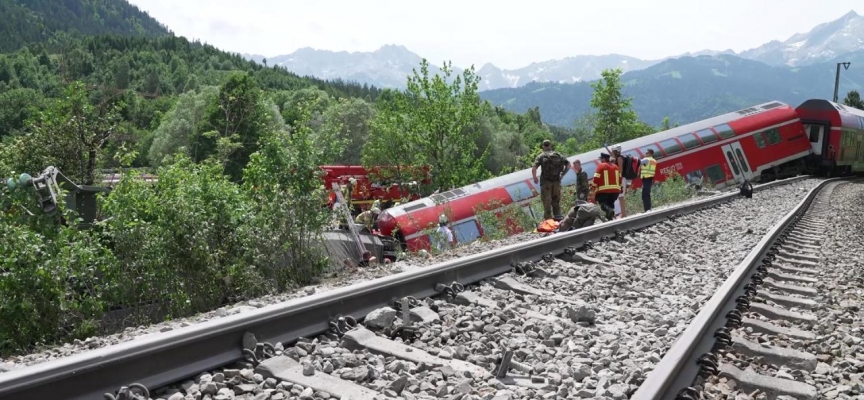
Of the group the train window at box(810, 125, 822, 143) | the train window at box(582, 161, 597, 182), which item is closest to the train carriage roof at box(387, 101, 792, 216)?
the train window at box(582, 161, 597, 182)

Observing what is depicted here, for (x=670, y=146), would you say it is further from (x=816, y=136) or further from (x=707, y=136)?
(x=816, y=136)

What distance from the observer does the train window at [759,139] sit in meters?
26.4

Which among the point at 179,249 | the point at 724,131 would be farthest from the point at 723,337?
the point at 724,131

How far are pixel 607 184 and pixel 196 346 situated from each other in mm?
11222

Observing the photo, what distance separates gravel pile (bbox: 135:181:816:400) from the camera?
3.06 m

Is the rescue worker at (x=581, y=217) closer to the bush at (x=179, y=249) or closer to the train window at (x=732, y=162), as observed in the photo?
the bush at (x=179, y=249)

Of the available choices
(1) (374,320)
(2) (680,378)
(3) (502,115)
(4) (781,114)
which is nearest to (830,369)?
(2) (680,378)

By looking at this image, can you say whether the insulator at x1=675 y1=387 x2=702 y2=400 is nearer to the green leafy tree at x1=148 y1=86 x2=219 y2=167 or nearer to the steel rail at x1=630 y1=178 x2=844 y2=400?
the steel rail at x1=630 y1=178 x2=844 y2=400

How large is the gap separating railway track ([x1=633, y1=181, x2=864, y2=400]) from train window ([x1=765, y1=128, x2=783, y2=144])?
21.5 metres

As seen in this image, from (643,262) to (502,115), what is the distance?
138 meters

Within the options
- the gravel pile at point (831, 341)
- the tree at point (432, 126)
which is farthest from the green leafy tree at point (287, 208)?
the tree at point (432, 126)

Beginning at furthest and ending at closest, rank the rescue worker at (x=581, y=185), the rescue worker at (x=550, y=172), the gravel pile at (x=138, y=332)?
the rescue worker at (x=581, y=185)
the rescue worker at (x=550, y=172)
the gravel pile at (x=138, y=332)

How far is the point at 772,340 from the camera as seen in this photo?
4262 mm

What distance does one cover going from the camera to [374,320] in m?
3.94
